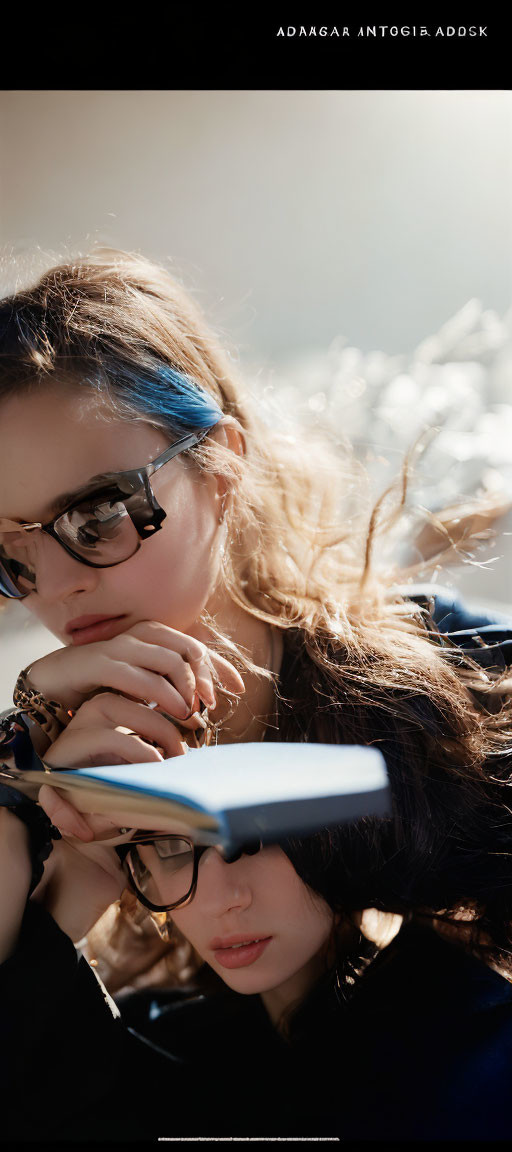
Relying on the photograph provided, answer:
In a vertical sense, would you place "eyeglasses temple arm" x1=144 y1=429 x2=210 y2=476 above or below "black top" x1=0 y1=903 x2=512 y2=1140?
above

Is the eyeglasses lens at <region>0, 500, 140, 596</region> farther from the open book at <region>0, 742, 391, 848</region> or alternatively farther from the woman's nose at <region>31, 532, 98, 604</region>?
the open book at <region>0, 742, 391, 848</region>

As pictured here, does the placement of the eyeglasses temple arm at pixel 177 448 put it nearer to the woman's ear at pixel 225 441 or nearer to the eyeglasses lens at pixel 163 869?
the woman's ear at pixel 225 441

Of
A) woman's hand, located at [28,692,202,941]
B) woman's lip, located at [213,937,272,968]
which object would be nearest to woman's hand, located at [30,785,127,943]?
woman's hand, located at [28,692,202,941]

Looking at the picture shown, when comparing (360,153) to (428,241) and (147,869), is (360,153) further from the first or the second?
(147,869)

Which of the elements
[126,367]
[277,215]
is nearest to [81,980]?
[126,367]

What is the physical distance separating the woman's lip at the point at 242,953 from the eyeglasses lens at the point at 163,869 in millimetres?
60

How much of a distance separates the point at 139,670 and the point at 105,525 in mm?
115

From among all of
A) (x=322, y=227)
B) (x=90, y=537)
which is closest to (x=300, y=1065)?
(x=90, y=537)

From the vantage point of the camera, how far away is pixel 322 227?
0.76 meters

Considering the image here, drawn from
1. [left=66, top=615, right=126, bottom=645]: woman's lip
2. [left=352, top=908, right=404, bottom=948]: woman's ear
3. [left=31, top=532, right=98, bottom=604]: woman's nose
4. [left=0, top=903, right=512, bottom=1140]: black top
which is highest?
[left=31, top=532, right=98, bottom=604]: woman's nose

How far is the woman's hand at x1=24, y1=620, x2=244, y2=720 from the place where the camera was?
62cm

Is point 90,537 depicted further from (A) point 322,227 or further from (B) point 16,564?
(A) point 322,227

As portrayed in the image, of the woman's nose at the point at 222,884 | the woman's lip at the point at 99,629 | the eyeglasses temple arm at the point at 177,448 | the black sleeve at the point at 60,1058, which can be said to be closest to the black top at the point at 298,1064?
the black sleeve at the point at 60,1058

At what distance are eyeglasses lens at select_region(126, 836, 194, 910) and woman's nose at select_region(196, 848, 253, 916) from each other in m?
0.01
